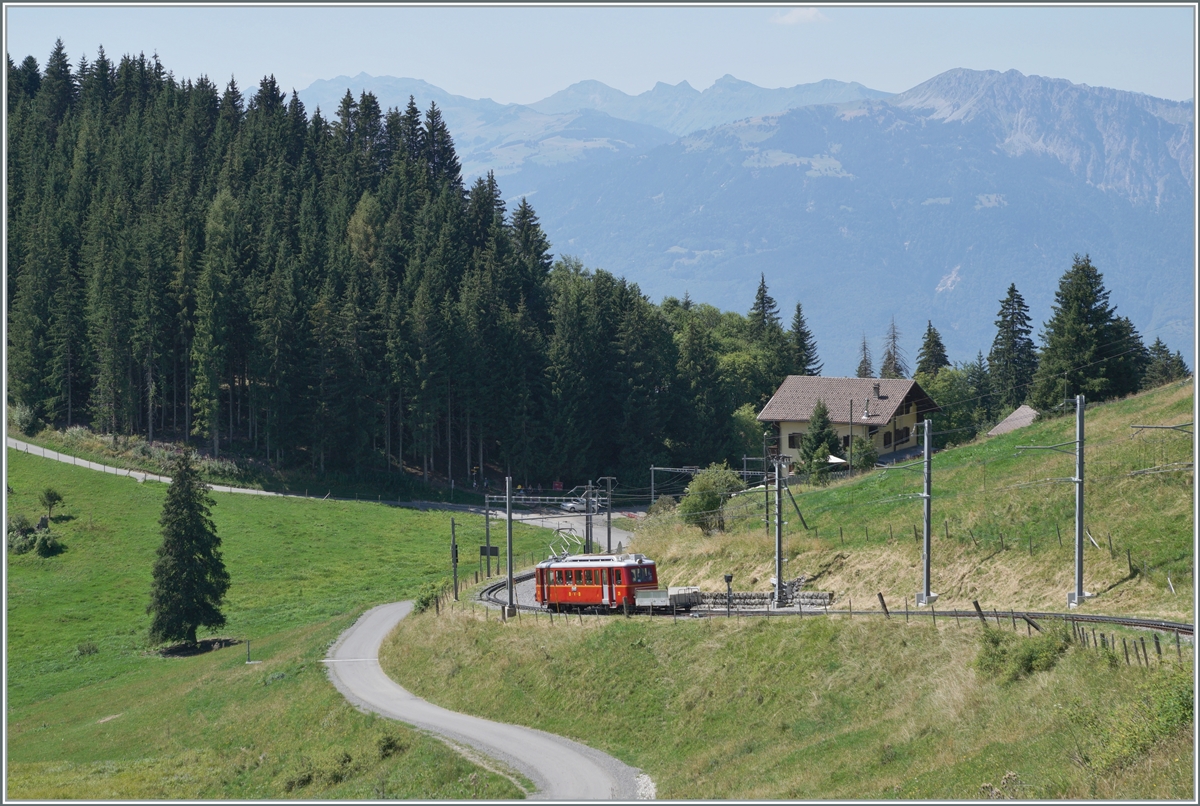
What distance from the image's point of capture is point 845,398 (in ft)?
357

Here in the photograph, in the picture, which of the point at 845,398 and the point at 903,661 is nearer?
the point at 903,661

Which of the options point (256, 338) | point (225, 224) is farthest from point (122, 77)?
point (256, 338)

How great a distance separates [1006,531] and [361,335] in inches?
2982

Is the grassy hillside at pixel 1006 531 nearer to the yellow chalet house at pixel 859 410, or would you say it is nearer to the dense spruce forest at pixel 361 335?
the dense spruce forest at pixel 361 335

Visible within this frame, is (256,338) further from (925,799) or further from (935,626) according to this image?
(925,799)

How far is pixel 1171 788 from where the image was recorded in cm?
2438

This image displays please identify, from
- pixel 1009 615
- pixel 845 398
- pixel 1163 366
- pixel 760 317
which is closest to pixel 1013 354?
pixel 1163 366

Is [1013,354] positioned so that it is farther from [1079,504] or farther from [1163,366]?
[1079,504]

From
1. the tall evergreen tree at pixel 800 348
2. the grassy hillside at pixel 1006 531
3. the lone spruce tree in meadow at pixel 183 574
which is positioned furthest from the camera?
the tall evergreen tree at pixel 800 348

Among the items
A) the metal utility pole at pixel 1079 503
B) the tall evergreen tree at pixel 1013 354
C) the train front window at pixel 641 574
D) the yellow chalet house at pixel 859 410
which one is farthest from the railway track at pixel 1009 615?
the tall evergreen tree at pixel 1013 354

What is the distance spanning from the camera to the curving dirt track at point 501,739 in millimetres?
38031

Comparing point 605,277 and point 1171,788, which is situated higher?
point 605,277

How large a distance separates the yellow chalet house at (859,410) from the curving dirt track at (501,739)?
52277 mm

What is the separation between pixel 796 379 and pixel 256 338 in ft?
165
